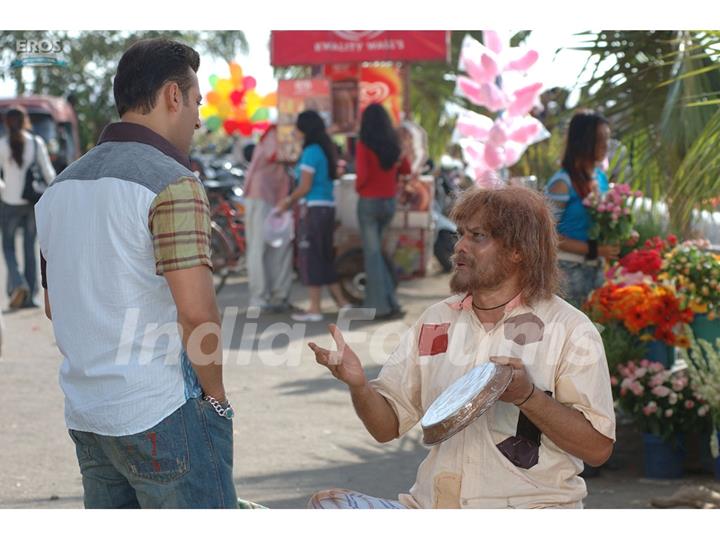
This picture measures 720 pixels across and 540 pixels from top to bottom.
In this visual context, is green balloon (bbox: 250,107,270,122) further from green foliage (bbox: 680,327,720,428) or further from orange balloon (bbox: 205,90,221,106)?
green foliage (bbox: 680,327,720,428)

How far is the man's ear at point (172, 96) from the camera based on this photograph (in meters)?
3.01

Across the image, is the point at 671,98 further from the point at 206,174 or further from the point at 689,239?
the point at 206,174

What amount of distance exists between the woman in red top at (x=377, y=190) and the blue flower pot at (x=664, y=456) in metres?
5.04

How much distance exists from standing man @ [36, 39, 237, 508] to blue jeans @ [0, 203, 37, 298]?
9357 millimetres

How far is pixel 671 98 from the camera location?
22.0ft

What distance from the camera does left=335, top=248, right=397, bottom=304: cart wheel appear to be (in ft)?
37.9

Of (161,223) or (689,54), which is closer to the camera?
(161,223)

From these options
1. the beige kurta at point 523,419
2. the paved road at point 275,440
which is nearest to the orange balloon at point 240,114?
the paved road at point 275,440

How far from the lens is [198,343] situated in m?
2.95

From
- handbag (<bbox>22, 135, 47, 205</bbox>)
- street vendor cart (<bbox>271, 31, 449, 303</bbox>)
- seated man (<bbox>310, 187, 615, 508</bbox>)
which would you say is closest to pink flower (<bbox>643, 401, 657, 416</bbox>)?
seated man (<bbox>310, 187, 615, 508</bbox>)

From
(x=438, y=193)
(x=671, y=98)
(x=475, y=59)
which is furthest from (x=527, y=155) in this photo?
(x=438, y=193)

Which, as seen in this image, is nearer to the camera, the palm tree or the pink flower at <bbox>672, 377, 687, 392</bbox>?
the pink flower at <bbox>672, 377, 687, 392</bbox>

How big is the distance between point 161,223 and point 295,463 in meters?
3.61

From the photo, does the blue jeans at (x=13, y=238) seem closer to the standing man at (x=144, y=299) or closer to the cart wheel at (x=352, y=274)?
the cart wheel at (x=352, y=274)
